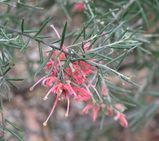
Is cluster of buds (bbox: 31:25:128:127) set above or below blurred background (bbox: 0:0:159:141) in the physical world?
above

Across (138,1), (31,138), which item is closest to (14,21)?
(138,1)

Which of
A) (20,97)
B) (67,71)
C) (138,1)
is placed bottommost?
(20,97)

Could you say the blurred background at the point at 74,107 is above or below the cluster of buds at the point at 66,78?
below

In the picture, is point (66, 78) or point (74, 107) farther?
point (74, 107)

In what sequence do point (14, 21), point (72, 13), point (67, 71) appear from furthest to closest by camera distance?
point (72, 13), point (14, 21), point (67, 71)

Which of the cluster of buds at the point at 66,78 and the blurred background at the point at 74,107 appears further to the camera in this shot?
the blurred background at the point at 74,107

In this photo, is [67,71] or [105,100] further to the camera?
[105,100]

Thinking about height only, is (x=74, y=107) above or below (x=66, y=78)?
below

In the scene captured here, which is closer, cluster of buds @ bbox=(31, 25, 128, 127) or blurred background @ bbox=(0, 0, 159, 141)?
cluster of buds @ bbox=(31, 25, 128, 127)

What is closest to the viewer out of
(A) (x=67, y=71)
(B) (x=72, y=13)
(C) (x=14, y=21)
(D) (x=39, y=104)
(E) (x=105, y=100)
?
(A) (x=67, y=71)

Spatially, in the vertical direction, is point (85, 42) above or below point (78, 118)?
above

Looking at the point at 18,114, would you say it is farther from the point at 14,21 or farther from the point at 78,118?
the point at 14,21
